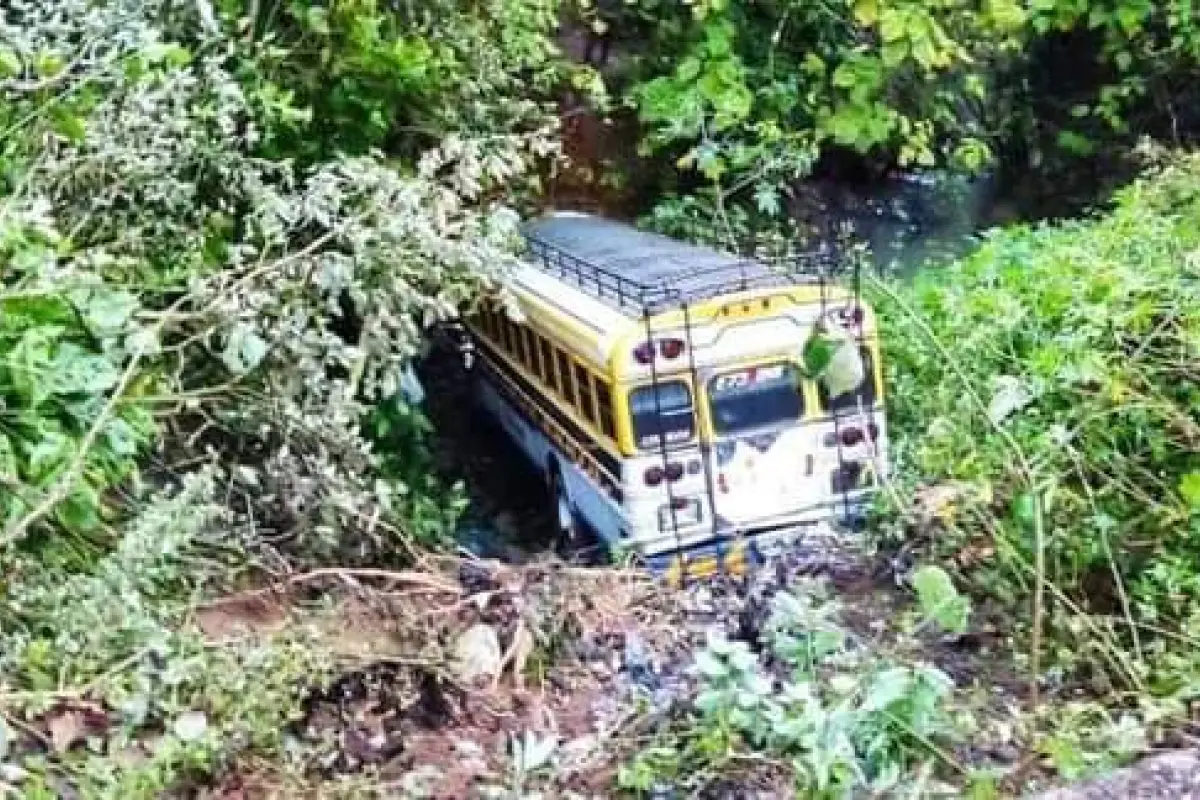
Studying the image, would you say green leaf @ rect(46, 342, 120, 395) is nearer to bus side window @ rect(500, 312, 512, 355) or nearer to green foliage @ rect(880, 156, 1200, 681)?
green foliage @ rect(880, 156, 1200, 681)

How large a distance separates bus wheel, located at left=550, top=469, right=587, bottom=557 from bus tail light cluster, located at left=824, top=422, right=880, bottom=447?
2.70ft

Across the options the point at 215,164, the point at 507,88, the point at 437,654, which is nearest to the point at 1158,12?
the point at 507,88

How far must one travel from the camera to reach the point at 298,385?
10.1 ft

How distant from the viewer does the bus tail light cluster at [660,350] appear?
3914 mm

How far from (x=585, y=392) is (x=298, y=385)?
1312mm

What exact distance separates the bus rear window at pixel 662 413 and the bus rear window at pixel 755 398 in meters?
0.07

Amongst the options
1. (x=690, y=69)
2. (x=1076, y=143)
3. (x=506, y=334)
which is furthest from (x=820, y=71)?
(x=506, y=334)

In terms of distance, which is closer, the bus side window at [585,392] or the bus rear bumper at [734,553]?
the bus rear bumper at [734,553]

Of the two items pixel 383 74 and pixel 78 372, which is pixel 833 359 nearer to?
pixel 78 372

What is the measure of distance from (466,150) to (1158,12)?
211 inches

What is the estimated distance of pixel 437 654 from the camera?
2.56 metres

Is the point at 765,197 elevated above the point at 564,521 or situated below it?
above

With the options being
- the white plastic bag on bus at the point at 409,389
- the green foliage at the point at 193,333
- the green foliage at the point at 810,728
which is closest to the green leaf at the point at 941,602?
the green foliage at the point at 810,728

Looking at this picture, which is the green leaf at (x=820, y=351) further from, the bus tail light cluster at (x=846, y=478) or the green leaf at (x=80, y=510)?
the bus tail light cluster at (x=846, y=478)
